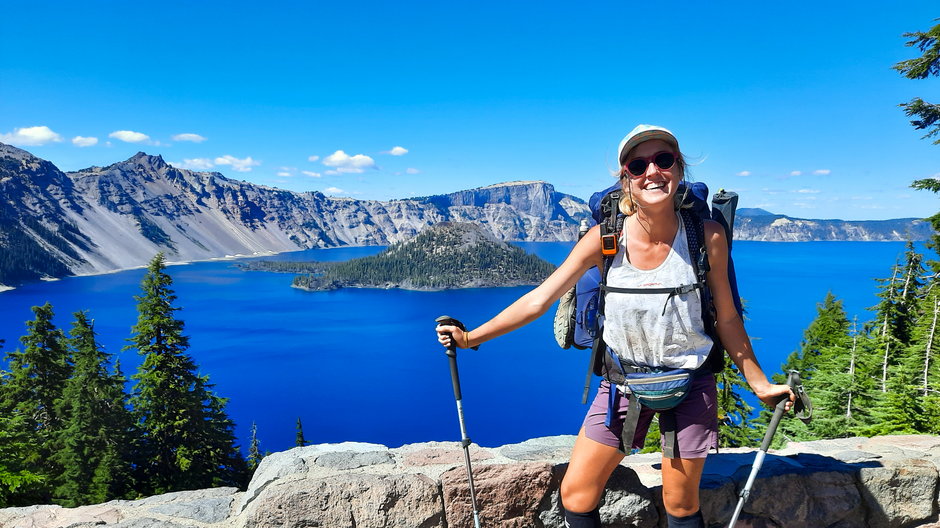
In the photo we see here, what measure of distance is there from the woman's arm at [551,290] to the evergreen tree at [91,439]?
22.3 meters

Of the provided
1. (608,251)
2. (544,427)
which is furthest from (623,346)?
(544,427)

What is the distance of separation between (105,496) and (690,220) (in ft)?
78.3

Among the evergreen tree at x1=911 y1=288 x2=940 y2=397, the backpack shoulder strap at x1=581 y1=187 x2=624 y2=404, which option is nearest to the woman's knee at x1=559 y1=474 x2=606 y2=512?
the backpack shoulder strap at x1=581 y1=187 x2=624 y2=404

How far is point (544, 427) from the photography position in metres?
54.1

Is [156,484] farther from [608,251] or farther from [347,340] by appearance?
[347,340]

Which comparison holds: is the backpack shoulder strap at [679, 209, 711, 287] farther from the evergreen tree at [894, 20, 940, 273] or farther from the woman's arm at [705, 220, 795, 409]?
the evergreen tree at [894, 20, 940, 273]

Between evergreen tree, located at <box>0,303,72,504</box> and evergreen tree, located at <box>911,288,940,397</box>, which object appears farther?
evergreen tree, located at <box>0,303,72,504</box>

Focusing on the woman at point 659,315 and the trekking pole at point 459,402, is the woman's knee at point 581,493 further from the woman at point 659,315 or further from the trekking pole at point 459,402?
the trekking pole at point 459,402

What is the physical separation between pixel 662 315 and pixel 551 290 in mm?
535

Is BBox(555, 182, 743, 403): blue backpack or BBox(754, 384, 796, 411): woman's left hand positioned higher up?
BBox(555, 182, 743, 403): blue backpack

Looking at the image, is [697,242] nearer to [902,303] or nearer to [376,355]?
[902,303]

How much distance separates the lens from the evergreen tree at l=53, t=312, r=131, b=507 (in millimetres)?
20141

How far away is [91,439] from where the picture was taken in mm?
20703

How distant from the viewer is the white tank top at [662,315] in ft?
8.41
